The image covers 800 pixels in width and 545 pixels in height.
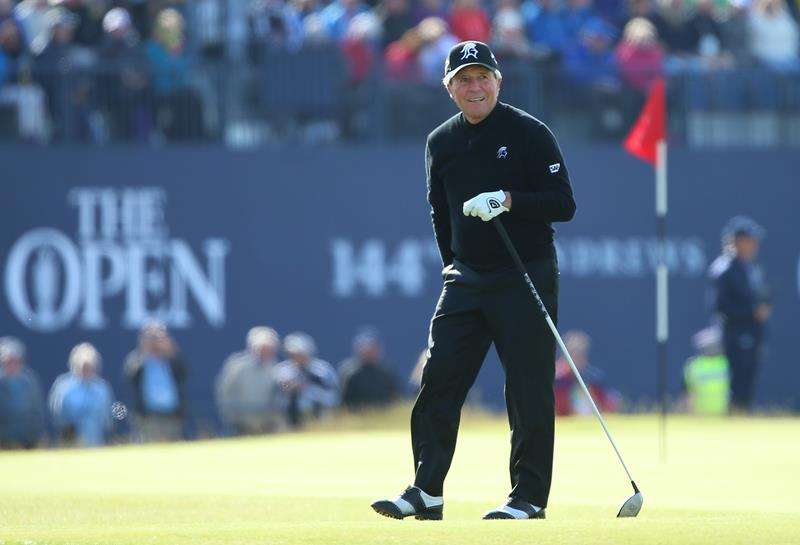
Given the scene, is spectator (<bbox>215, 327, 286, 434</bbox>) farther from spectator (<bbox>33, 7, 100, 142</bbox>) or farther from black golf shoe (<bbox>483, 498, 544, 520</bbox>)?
black golf shoe (<bbox>483, 498, 544, 520</bbox>)

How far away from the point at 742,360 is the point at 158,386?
20.3ft

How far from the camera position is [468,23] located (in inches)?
807

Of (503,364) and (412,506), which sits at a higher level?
(503,364)

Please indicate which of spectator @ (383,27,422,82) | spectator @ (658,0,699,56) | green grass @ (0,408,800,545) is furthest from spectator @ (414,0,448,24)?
green grass @ (0,408,800,545)

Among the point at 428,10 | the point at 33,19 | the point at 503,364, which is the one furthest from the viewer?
the point at 428,10

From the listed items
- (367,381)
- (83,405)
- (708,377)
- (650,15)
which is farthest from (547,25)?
(83,405)

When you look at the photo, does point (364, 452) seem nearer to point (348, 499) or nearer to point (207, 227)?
point (348, 499)

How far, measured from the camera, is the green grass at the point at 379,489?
741cm

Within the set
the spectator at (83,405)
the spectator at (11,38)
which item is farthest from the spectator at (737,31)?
the spectator at (83,405)

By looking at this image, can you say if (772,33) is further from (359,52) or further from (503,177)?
(503,177)

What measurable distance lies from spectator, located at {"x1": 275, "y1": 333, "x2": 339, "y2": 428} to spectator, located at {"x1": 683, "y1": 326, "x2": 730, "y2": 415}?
4.09 meters

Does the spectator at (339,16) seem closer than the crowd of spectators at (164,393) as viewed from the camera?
No

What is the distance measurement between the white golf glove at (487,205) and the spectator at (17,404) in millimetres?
10049

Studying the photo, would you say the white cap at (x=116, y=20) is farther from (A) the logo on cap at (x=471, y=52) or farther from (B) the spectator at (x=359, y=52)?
(A) the logo on cap at (x=471, y=52)
